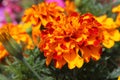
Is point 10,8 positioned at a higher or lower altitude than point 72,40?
lower

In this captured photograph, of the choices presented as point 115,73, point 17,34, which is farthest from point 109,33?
point 17,34

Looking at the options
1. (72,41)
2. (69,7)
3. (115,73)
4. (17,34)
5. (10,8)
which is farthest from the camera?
(10,8)

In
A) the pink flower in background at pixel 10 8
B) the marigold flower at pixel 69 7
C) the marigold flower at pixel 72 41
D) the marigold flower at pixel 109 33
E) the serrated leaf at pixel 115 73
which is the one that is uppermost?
the marigold flower at pixel 72 41

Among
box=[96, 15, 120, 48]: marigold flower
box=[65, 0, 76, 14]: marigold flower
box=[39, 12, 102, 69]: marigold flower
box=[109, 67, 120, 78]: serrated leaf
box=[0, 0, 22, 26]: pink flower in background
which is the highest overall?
box=[39, 12, 102, 69]: marigold flower

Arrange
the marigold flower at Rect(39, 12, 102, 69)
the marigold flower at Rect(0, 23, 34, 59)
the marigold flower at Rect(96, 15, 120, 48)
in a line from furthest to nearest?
the marigold flower at Rect(0, 23, 34, 59) < the marigold flower at Rect(96, 15, 120, 48) < the marigold flower at Rect(39, 12, 102, 69)

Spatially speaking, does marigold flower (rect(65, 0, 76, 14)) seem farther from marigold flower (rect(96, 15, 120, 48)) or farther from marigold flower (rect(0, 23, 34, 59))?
marigold flower (rect(96, 15, 120, 48))

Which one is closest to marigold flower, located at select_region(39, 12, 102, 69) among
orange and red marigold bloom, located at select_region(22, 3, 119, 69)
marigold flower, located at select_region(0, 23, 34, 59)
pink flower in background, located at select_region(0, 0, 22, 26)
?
orange and red marigold bloom, located at select_region(22, 3, 119, 69)

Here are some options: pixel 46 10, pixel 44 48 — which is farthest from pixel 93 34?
pixel 46 10

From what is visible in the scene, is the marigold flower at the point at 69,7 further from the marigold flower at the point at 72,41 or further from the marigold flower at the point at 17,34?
the marigold flower at the point at 72,41

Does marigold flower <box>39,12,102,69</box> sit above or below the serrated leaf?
above

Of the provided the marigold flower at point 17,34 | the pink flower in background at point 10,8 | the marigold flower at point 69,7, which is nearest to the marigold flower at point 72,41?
the marigold flower at point 17,34

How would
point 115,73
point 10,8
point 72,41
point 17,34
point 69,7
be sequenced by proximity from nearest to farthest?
point 72,41 → point 115,73 → point 17,34 → point 69,7 → point 10,8

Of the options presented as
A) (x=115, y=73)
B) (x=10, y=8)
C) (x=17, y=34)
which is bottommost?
(x=10, y=8)

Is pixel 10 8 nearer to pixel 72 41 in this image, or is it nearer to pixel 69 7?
pixel 69 7
